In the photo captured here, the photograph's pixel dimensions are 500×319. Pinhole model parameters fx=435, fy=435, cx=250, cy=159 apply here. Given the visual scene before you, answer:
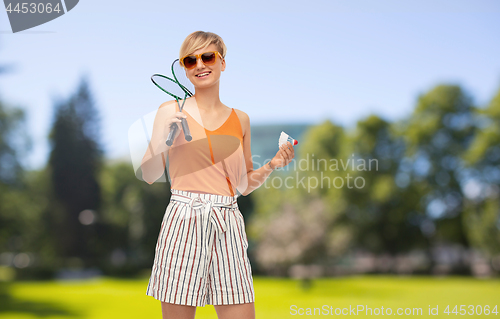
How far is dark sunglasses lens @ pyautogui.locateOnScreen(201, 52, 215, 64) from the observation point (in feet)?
5.88

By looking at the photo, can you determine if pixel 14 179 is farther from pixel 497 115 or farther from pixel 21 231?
pixel 497 115

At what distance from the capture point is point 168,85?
1.88 metres

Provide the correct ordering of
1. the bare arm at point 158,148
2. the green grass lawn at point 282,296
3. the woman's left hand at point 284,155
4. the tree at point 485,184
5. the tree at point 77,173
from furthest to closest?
the tree at point 77,173
the tree at point 485,184
the green grass lawn at point 282,296
the woman's left hand at point 284,155
the bare arm at point 158,148

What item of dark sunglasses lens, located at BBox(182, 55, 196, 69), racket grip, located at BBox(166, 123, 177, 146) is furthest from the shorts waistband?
dark sunglasses lens, located at BBox(182, 55, 196, 69)

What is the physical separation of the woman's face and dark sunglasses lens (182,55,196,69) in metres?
0.02

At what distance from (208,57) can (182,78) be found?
0.17 m

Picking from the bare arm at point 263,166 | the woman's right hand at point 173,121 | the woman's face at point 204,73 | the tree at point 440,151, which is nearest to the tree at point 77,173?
the tree at point 440,151

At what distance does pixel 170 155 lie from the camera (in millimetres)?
1771

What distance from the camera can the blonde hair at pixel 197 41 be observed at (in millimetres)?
1786

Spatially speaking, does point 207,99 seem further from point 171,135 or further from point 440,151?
point 440,151

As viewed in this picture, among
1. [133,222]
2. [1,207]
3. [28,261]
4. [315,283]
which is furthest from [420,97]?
[28,261]

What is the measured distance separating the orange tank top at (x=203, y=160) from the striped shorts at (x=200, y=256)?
0.04 m

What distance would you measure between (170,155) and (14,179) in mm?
21257

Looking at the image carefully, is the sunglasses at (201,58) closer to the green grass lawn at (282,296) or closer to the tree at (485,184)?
the green grass lawn at (282,296)
